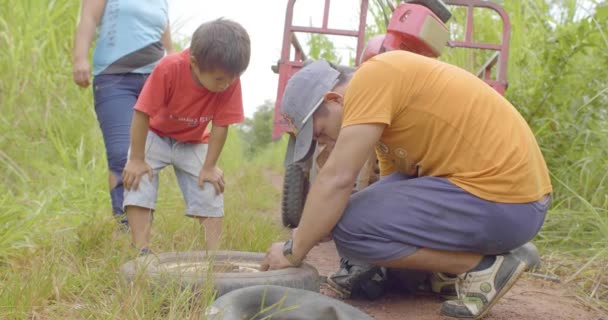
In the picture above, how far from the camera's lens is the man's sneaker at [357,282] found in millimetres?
2977

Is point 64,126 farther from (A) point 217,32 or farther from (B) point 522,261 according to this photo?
(B) point 522,261

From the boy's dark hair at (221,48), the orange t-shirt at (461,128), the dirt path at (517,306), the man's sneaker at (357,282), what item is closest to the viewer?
the orange t-shirt at (461,128)

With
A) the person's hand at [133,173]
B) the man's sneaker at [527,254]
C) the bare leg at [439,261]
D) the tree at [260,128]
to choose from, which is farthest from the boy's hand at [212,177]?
the tree at [260,128]

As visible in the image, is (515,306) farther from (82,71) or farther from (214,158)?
(82,71)

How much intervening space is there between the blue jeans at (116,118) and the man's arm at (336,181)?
4.51 feet

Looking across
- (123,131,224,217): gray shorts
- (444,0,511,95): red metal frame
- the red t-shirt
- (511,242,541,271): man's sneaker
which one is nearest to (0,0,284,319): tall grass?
(123,131,224,217): gray shorts

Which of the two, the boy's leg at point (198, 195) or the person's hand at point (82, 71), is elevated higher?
the person's hand at point (82, 71)

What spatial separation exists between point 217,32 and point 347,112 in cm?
91

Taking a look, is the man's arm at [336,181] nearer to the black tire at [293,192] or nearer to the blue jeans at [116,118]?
the black tire at [293,192]

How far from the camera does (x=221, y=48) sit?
309 centimetres

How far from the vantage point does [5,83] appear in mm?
5477

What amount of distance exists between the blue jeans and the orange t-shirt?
1.54 m

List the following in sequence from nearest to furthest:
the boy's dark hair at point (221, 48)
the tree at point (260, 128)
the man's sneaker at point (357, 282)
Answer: the man's sneaker at point (357, 282) < the boy's dark hair at point (221, 48) < the tree at point (260, 128)

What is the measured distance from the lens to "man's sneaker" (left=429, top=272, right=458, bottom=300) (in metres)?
3.03
